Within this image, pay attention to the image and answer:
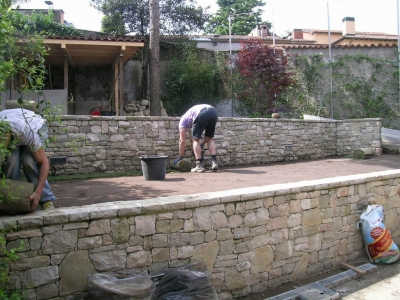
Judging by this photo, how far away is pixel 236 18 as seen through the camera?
102 ft

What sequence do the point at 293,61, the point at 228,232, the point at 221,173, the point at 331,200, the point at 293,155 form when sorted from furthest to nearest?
the point at 293,61 < the point at 293,155 < the point at 221,173 < the point at 331,200 < the point at 228,232

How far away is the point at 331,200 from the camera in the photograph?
5.07m

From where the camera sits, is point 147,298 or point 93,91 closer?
point 147,298

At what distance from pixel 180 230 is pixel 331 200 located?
95.9 inches

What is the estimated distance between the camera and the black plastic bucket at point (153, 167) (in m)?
5.69

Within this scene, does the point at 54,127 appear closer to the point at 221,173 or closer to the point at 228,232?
the point at 221,173

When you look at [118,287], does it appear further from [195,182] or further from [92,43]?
[92,43]

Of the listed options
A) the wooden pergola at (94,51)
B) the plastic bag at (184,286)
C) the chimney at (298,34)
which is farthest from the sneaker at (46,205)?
the chimney at (298,34)

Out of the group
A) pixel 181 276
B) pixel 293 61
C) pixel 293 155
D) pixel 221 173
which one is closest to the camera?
pixel 181 276

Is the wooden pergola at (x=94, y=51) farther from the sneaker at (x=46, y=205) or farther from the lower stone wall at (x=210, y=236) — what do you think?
the lower stone wall at (x=210, y=236)

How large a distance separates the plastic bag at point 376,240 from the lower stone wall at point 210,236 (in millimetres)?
140

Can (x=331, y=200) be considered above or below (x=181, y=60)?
below

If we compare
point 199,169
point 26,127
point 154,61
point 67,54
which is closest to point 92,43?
point 67,54

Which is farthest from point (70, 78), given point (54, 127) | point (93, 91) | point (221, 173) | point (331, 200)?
point (331, 200)
